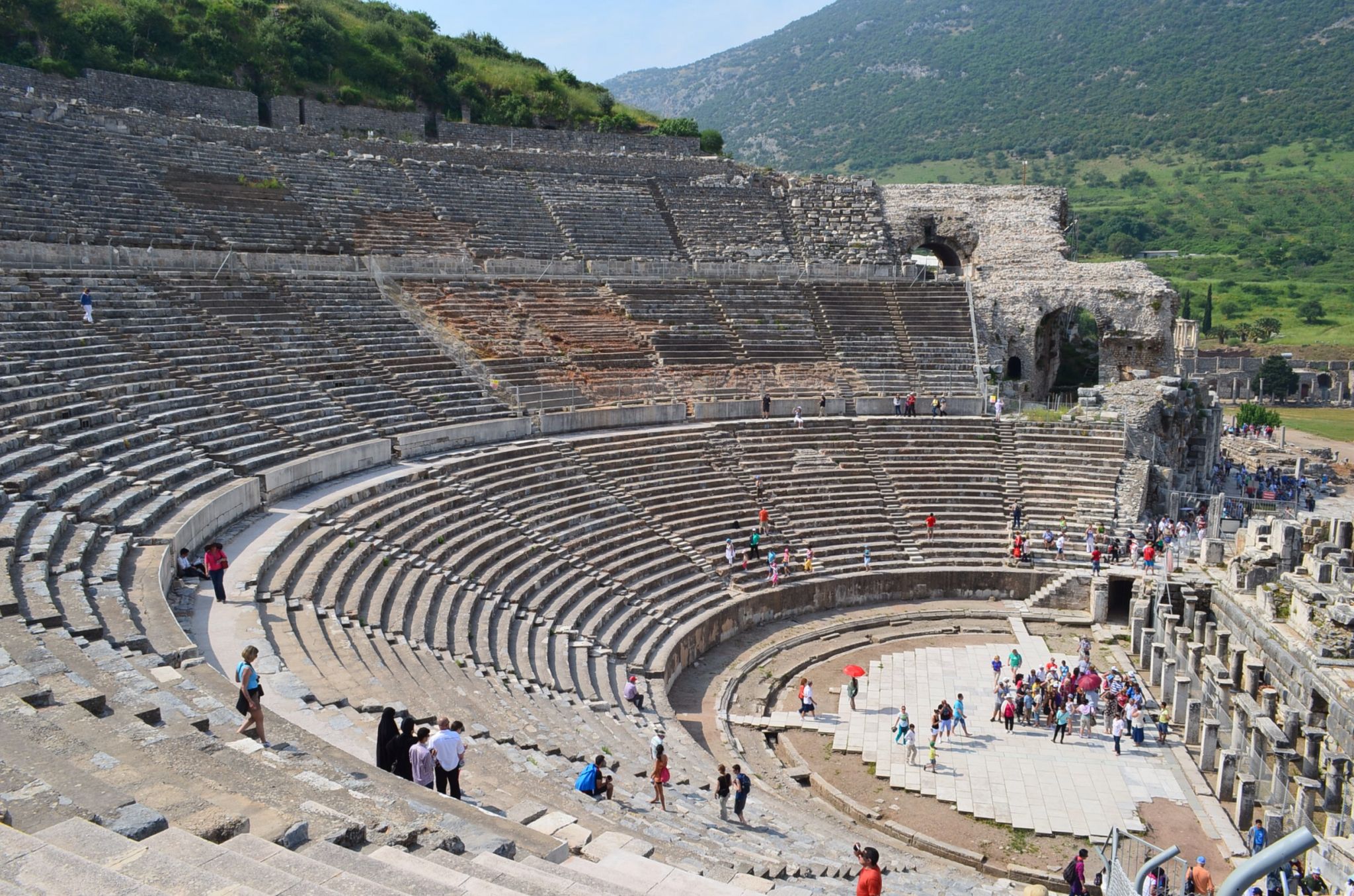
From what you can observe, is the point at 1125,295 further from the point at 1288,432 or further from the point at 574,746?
the point at 574,746

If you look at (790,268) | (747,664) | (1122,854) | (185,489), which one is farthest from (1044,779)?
(790,268)

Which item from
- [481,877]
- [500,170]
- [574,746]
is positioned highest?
[500,170]

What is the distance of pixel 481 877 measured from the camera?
572 cm

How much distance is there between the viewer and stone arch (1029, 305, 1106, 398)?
34094 millimetres

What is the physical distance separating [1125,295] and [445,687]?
→ 26688 millimetres

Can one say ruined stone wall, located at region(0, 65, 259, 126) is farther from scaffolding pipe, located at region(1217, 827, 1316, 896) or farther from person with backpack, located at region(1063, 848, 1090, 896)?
scaffolding pipe, located at region(1217, 827, 1316, 896)

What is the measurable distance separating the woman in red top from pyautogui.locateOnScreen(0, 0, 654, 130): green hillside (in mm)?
25184

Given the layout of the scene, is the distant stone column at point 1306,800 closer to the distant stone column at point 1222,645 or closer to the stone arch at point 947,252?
the distant stone column at point 1222,645

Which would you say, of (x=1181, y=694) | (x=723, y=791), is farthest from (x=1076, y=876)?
(x=1181, y=694)

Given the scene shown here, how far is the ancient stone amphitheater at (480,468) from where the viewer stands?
22.7ft

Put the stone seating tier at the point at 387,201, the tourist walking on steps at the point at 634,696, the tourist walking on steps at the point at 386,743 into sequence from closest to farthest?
the tourist walking on steps at the point at 386,743 → the tourist walking on steps at the point at 634,696 → the stone seating tier at the point at 387,201

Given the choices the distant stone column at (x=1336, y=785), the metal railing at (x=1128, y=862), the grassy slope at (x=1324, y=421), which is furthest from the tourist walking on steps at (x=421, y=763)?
the grassy slope at (x=1324, y=421)

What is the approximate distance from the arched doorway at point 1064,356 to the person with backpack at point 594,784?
26.2 m

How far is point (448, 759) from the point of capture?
841 centimetres
